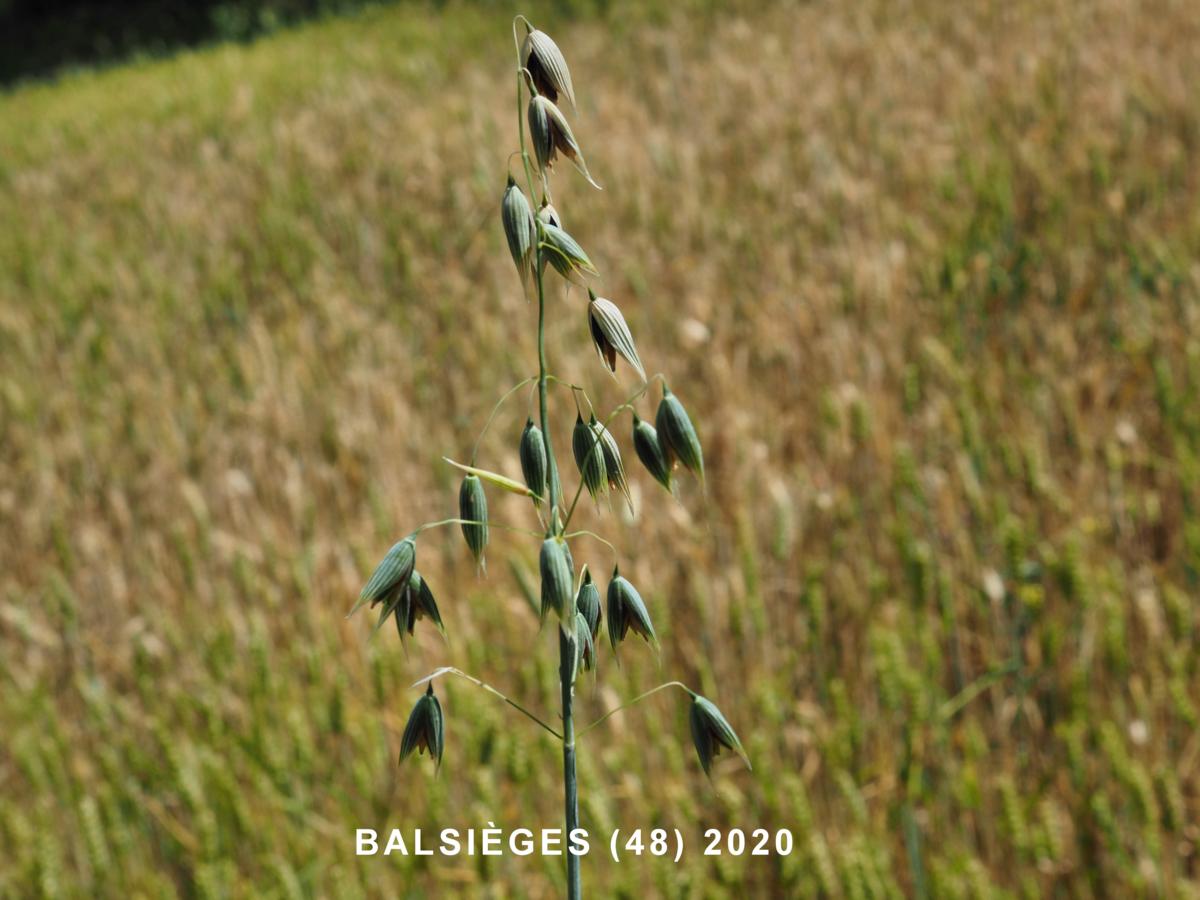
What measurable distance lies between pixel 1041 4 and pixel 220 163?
3.80m

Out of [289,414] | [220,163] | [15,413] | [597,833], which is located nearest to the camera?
[597,833]

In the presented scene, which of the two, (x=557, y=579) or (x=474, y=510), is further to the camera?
(x=474, y=510)

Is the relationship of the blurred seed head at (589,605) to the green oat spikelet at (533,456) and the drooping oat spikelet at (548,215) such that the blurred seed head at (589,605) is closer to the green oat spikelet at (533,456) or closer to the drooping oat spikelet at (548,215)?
the green oat spikelet at (533,456)

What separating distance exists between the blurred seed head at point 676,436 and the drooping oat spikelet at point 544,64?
183mm

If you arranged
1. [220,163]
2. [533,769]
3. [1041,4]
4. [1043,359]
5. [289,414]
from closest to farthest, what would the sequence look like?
[533,769], [1043,359], [289,414], [1041,4], [220,163]

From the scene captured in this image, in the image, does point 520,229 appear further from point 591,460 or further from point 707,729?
point 707,729

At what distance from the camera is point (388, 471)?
2684 mm

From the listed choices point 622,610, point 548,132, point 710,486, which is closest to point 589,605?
point 622,610

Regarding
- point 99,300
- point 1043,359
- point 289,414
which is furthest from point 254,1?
point 1043,359

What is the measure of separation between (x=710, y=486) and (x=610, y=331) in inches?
75.3

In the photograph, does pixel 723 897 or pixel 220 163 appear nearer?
pixel 723 897

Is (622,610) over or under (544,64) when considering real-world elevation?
under

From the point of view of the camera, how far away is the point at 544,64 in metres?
0.62

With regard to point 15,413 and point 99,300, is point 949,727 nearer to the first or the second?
point 15,413
